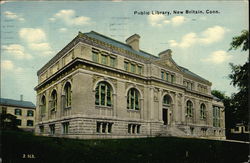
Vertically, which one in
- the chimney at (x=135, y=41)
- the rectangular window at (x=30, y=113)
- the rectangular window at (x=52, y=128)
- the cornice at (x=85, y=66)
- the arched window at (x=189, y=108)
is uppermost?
the chimney at (x=135, y=41)

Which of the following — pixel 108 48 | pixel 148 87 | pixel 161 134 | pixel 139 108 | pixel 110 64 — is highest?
pixel 108 48

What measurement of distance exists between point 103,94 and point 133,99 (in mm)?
5557

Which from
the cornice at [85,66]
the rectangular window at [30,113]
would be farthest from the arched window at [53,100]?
the rectangular window at [30,113]

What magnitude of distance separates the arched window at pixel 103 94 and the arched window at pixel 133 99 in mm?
3488

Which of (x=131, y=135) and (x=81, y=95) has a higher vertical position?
(x=81, y=95)

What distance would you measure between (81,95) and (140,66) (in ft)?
37.8

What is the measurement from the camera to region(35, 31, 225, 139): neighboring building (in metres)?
24.1

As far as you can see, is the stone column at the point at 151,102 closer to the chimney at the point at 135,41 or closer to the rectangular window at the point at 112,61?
the rectangular window at the point at 112,61

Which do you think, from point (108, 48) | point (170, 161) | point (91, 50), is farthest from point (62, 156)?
point (108, 48)

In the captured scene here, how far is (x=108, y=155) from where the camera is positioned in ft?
42.0

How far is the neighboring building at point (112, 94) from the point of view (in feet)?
79.2

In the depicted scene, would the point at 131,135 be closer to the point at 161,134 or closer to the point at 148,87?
the point at 161,134

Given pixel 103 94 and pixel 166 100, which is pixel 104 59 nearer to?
pixel 103 94

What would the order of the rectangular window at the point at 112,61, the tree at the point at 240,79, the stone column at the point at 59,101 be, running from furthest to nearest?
the stone column at the point at 59,101 < the rectangular window at the point at 112,61 < the tree at the point at 240,79
